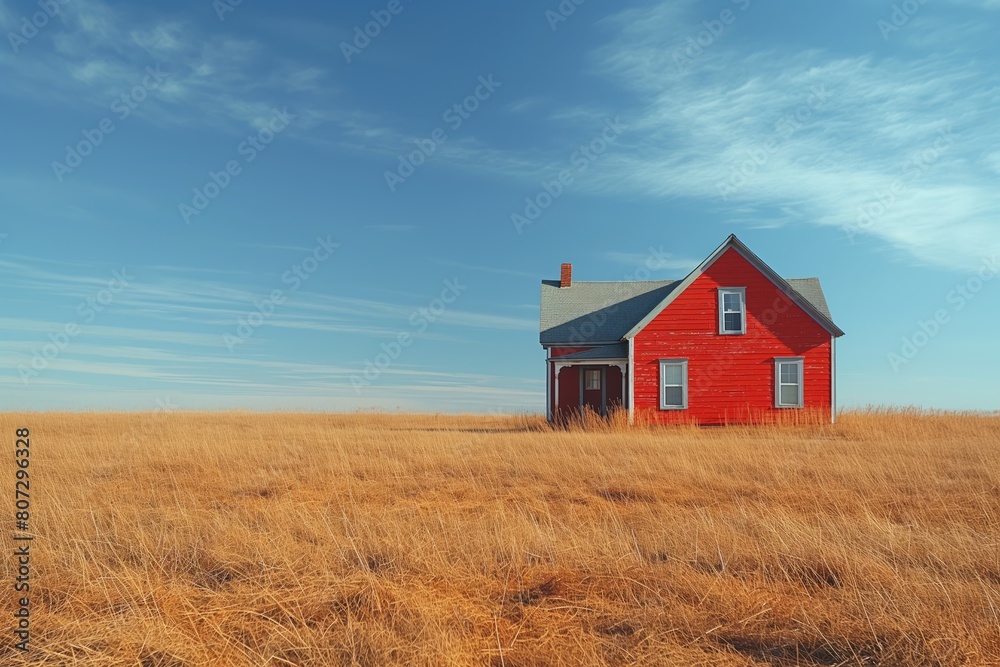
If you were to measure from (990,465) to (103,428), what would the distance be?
24063 millimetres

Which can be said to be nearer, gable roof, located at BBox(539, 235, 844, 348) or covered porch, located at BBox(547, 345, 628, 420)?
gable roof, located at BBox(539, 235, 844, 348)

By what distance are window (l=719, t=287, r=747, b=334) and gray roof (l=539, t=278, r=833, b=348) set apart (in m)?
2.86

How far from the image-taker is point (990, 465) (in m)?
13.0

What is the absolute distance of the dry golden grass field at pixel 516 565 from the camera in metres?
4.59

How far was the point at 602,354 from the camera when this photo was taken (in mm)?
27781

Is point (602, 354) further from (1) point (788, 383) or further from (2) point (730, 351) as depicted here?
(1) point (788, 383)

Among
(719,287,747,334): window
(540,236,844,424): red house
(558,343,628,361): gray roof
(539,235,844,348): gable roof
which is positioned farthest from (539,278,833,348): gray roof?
(719,287,747,334): window

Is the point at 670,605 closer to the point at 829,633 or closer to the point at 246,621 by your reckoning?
the point at 829,633

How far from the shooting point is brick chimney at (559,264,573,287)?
109 feet

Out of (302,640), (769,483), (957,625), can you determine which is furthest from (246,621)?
(769,483)

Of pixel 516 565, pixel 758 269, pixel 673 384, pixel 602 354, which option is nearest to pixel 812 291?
pixel 758 269

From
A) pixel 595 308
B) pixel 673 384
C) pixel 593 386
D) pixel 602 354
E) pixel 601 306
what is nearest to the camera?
pixel 673 384

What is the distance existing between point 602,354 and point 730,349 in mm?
4829

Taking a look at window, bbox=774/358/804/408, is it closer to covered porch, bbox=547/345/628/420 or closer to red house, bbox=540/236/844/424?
red house, bbox=540/236/844/424
